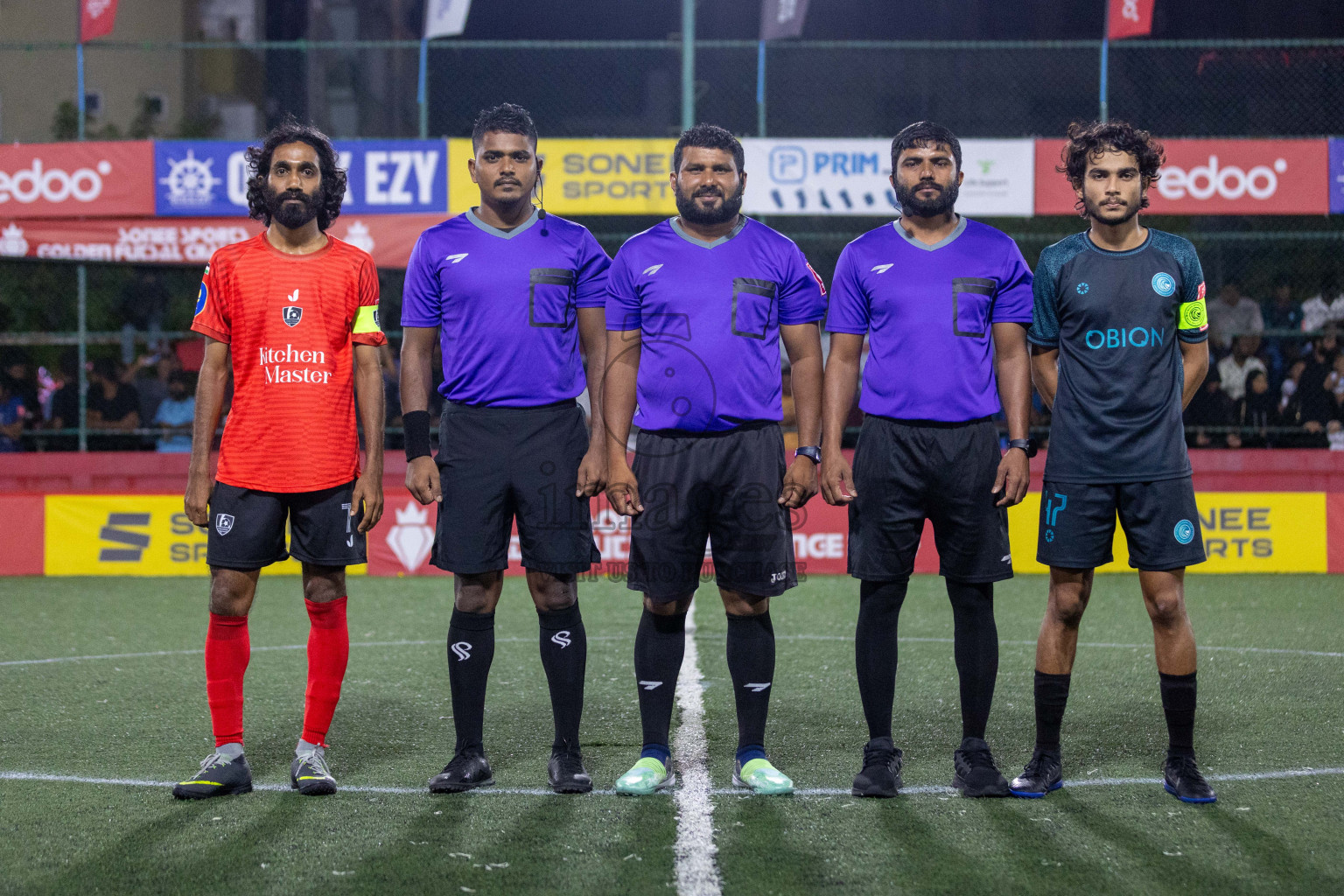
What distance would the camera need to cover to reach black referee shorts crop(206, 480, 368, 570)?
4.14 m

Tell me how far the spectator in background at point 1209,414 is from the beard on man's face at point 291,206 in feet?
31.9

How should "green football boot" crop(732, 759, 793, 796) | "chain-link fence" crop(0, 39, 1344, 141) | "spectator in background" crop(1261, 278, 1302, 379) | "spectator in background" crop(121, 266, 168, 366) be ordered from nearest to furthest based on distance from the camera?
"green football boot" crop(732, 759, 793, 796), "spectator in background" crop(1261, 278, 1302, 379), "spectator in background" crop(121, 266, 168, 366), "chain-link fence" crop(0, 39, 1344, 141)

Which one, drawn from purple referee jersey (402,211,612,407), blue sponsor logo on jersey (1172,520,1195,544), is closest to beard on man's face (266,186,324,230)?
purple referee jersey (402,211,612,407)

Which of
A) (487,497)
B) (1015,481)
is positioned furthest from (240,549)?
(1015,481)

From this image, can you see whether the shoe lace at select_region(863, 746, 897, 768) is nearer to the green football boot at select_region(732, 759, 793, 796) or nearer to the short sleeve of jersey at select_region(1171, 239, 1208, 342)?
the green football boot at select_region(732, 759, 793, 796)

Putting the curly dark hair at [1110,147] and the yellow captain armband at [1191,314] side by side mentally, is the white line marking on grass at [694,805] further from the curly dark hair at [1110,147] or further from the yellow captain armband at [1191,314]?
the curly dark hair at [1110,147]

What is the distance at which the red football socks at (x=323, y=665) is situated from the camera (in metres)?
4.26

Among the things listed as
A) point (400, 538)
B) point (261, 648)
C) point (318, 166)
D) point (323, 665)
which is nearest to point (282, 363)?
point (318, 166)

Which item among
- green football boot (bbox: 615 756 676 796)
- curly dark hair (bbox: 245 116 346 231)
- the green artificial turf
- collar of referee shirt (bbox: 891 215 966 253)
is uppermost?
curly dark hair (bbox: 245 116 346 231)

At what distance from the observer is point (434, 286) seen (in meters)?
4.21

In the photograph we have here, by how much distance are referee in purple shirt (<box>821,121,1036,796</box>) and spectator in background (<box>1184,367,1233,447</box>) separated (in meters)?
8.59

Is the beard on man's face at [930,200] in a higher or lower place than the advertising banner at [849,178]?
lower

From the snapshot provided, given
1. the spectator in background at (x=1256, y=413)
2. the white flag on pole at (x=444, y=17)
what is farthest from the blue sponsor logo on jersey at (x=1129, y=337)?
the white flag on pole at (x=444, y=17)

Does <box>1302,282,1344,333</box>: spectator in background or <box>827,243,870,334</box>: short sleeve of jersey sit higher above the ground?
<box>1302,282,1344,333</box>: spectator in background
